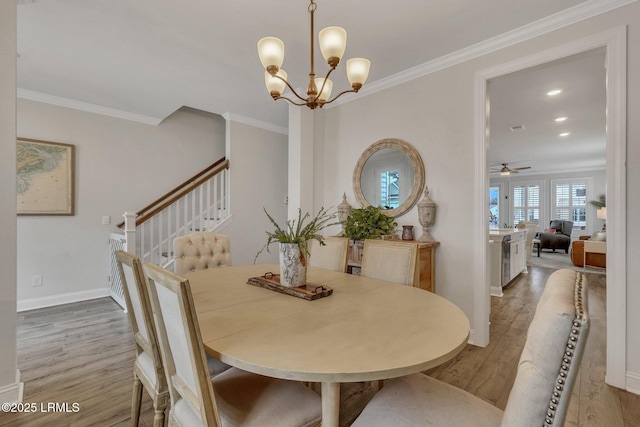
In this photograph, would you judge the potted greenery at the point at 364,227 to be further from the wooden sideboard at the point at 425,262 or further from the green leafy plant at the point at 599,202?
the green leafy plant at the point at 599,202

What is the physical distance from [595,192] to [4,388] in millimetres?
12278

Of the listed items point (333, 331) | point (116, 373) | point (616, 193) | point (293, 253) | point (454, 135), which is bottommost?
point (116, 373)

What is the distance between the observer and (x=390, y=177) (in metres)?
3.28

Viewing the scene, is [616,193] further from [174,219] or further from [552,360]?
[174,219]

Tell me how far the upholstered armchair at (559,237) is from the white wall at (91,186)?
9.39 m

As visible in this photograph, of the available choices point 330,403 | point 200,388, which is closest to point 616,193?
point 330,403

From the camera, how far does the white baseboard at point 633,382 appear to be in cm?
196

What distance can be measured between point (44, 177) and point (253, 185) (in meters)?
2.51

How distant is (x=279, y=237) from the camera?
165 centimetres

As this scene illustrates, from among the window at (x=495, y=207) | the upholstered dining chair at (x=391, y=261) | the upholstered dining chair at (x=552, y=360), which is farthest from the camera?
the window at (x=495, y=207)

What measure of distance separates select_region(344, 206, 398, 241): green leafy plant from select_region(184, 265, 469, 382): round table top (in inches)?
49.1

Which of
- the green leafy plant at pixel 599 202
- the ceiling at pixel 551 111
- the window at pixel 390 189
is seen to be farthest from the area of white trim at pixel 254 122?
the green leafy plant at pixel 599 202

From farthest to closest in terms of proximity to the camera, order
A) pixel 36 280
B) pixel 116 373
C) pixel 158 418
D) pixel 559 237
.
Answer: pixel 559 237 → pixel 36 280 → pixel 116 373 → pixel 158 418

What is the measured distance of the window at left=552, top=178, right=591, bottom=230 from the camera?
9.10 meters
